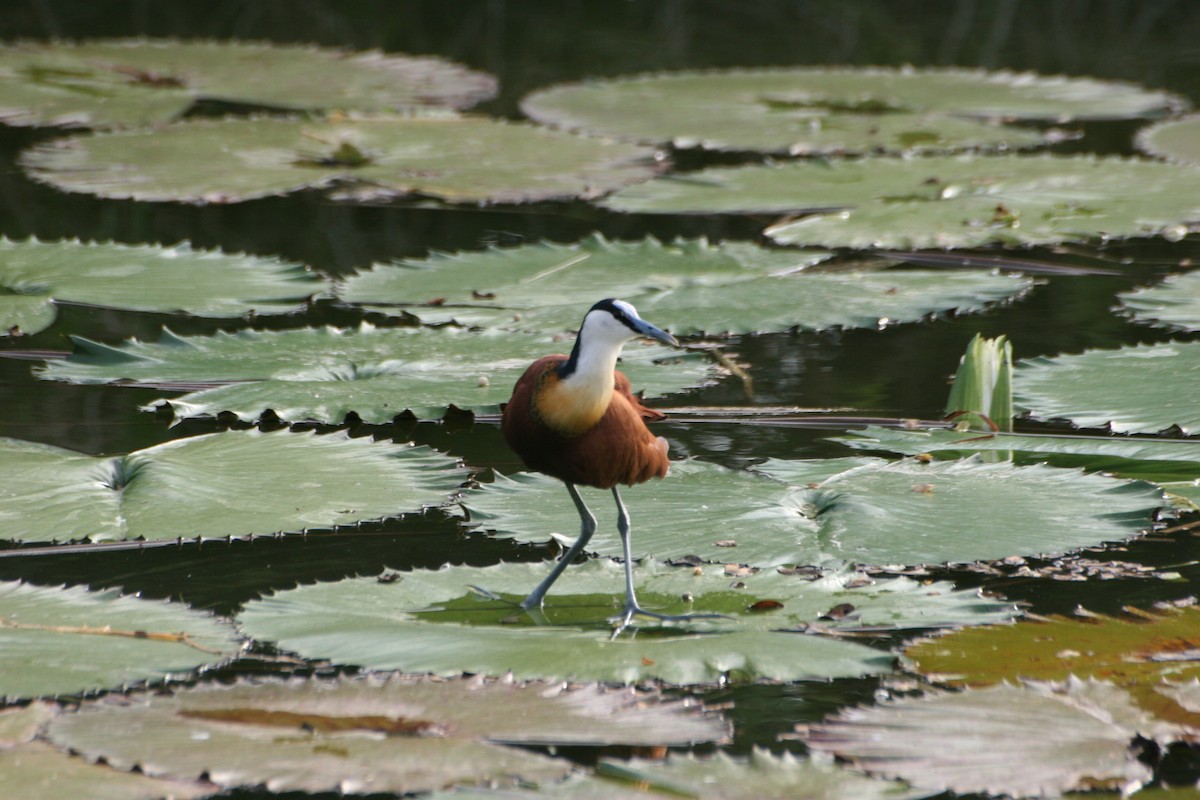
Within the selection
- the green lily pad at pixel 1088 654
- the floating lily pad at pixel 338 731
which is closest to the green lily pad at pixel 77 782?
the floating lily pad at pixel 338 731

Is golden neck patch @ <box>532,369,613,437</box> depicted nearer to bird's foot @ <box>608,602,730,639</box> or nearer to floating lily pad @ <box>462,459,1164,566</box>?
bird's foot @ <box>608,602,730,639</box>

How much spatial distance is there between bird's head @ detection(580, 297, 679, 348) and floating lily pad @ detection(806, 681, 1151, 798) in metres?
0.61

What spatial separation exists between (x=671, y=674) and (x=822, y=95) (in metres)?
5.91

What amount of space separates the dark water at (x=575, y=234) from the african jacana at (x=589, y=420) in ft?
1.32

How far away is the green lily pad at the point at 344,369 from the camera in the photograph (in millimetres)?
3494

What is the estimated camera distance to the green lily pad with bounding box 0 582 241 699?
2.14 meters

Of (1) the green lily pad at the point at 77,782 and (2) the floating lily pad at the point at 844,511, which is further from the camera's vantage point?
(2) the floating lily pad at the point at 844,511

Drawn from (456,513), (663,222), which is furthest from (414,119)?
(456,513)

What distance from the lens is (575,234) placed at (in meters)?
5.46

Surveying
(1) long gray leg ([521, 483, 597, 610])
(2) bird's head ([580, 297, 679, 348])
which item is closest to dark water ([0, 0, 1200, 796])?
(1) long gray leg ([521, 483, 597, 610])

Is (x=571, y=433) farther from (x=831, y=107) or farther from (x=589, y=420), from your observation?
(x=831, y=107)

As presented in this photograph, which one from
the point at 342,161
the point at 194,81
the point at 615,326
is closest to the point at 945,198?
the point at 342,161

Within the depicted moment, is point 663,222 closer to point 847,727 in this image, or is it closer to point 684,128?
point 684,128

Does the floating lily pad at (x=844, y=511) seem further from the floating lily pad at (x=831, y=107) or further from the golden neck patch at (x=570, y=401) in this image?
the floating lily pad at (x=831, y=107)
